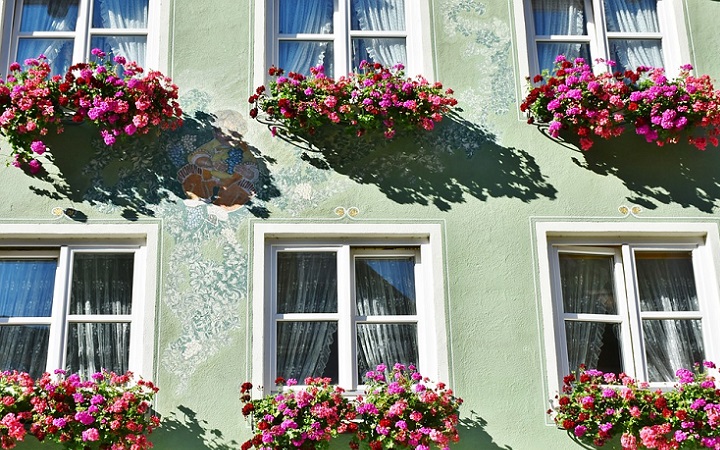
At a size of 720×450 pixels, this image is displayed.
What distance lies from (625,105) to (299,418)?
371cm

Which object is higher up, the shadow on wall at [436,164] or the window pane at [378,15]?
the window pane at [378,15]

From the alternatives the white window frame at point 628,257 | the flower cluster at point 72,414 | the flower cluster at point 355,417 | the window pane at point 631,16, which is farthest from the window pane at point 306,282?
the window pane at point 631,16

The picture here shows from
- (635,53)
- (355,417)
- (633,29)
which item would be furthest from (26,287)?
(633,29)

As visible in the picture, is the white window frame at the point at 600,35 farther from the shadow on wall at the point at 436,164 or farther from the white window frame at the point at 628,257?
the white window frame at the point at 628,257

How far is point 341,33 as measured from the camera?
9.49 m

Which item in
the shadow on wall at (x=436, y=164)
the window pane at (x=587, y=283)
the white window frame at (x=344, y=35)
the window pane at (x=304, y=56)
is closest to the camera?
the window pane at (x=587, y=283)

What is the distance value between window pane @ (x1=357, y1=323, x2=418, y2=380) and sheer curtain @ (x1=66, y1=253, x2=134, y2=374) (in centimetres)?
186

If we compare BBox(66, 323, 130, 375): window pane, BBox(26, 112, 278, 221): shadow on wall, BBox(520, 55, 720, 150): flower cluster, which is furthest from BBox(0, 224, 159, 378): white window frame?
BBox(520, 55, 720, 150): flower cluster

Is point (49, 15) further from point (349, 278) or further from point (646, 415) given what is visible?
point (646, 415)

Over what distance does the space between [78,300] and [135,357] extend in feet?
2.25

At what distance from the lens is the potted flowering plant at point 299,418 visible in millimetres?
7621

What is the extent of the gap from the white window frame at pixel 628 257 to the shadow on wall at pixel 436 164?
1.30 feet

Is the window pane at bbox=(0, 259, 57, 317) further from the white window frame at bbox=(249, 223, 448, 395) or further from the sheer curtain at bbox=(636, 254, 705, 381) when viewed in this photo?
the sheer curtain at bbox=(636, 254, 705, 381)

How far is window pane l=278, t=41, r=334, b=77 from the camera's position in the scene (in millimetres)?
9391
